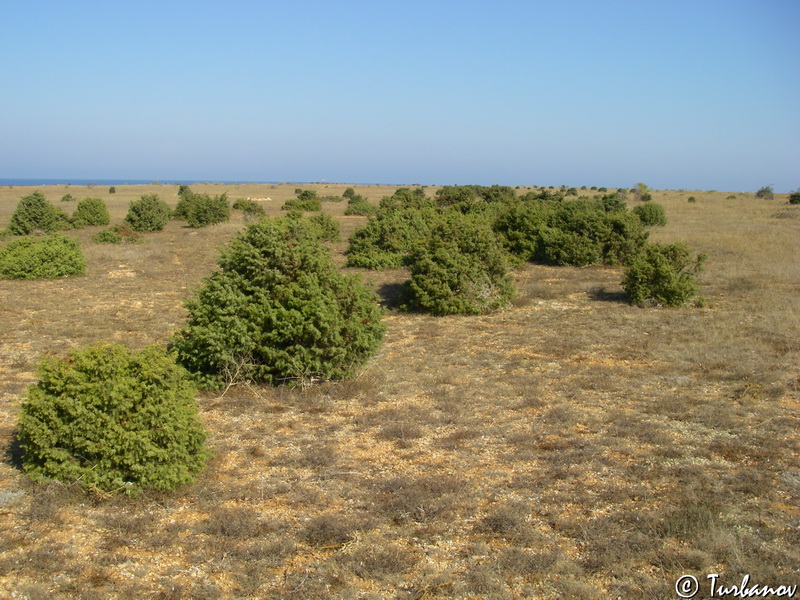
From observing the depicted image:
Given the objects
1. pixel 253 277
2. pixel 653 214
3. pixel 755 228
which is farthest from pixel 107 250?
pixel 755 228

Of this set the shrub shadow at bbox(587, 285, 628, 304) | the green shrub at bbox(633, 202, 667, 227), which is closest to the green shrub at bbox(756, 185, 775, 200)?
the green shrub at bbox(633, 202, 667, 227)

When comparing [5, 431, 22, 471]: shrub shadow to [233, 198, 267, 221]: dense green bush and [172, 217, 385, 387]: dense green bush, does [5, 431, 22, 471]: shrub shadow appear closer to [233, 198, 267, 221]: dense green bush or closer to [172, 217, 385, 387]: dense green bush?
[172, 217, 385, 387]: dense green bush

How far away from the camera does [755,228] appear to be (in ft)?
83.1

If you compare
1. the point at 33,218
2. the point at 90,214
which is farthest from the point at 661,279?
the point at 90,214

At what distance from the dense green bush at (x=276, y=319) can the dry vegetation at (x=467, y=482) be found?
0.34m

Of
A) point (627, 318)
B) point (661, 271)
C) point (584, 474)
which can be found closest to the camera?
point (584, 474)

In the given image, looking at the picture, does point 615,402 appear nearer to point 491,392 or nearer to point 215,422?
point 491,392

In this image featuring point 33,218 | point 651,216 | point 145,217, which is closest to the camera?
point 33,218

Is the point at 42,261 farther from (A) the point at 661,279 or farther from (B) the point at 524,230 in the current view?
(A) the point at 661,279

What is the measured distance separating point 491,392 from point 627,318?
190 inches

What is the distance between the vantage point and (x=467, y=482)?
5.05 meters

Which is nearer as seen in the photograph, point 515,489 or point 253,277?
point 515,489

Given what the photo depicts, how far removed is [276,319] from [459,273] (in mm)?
5409

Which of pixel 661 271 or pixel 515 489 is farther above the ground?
pixel 661 271
